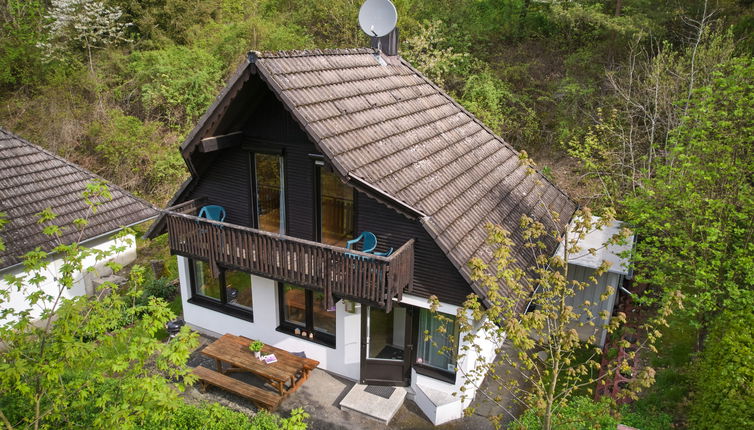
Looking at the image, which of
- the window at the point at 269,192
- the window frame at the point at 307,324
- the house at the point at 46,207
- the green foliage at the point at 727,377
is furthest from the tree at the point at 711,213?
the house at the point at 46,207

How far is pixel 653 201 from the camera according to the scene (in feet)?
38.3

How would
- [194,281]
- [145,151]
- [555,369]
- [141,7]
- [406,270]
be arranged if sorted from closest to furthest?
[555,369]
[406,270]
[194,281]
[145,151]
[141,7]

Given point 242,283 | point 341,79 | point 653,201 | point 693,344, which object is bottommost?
point 693,344

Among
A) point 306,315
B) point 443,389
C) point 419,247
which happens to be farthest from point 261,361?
point 419,247

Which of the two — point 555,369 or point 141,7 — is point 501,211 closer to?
point 555,369

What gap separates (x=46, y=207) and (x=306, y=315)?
354 inches

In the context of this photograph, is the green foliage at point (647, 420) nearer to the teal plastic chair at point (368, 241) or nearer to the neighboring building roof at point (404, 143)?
the neighboring building roof at point (404, 143)

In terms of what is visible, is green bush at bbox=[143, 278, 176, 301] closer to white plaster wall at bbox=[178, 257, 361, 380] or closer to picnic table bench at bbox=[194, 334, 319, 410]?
white plaster wall at bbox=[178, 257, 361, 380]

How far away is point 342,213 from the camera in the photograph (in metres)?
11.0

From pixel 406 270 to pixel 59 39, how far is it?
2629 cm

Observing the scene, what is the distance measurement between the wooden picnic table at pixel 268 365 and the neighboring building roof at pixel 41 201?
6417 millimetres

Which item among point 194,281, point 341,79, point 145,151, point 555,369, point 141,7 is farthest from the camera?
point 141,7

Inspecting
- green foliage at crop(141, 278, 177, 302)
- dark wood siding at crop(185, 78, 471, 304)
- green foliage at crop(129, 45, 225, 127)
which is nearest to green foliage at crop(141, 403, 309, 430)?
dark wood siding at crop(185, 78, 471, 304)

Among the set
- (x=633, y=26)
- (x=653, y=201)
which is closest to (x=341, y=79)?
(x=653, y=201)
